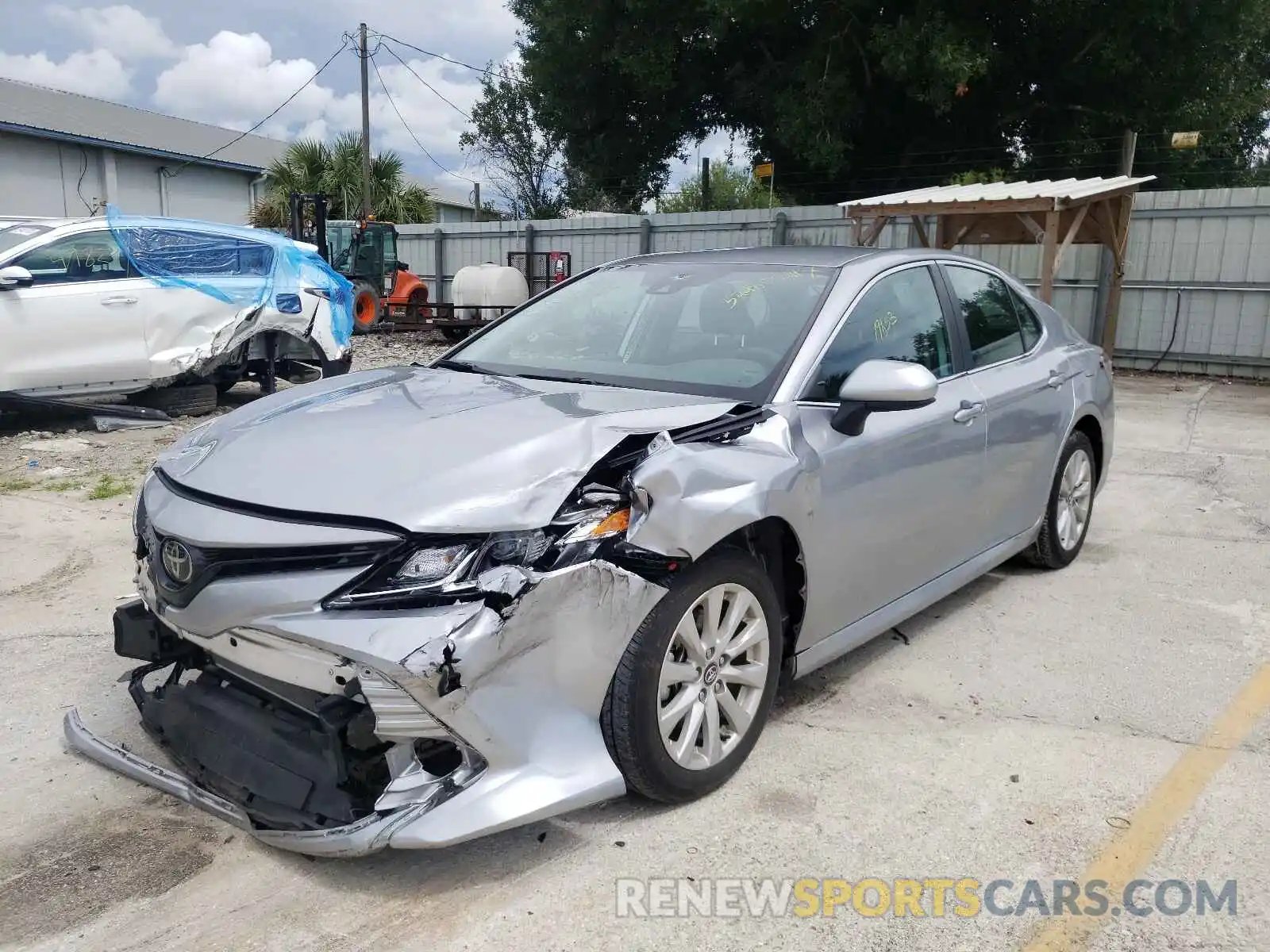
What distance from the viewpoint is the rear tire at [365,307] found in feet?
61.1

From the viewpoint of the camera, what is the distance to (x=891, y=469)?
3.48 m

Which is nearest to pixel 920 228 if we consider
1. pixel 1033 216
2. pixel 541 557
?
pixel 1033 216

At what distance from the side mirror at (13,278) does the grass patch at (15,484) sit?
1.70 m

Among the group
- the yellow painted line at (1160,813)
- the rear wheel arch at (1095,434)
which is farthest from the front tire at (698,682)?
the rear wheel arch at (1095,434)

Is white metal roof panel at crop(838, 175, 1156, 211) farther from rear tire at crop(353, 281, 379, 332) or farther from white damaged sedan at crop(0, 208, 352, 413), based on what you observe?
rear tire at crop(353, 281, 379, 332)

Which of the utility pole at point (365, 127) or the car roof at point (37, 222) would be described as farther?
the utility pole at point (365, 127)

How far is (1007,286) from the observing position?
479 centimetres

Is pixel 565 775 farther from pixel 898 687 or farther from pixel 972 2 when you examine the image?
pixel 972 2

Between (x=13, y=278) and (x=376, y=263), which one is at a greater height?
(x=376, y=263)

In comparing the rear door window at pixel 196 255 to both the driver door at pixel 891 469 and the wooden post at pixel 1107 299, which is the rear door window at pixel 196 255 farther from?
the wooden post at pixel 1107 299

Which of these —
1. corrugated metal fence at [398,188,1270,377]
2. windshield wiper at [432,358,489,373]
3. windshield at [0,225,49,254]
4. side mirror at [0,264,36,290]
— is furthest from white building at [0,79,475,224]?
windshield wiper at [432,358,489,373]

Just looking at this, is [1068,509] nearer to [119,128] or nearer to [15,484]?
[15,484]

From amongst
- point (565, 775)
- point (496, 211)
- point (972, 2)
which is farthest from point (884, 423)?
point (496, 211)

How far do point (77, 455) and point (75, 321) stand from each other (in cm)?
121
